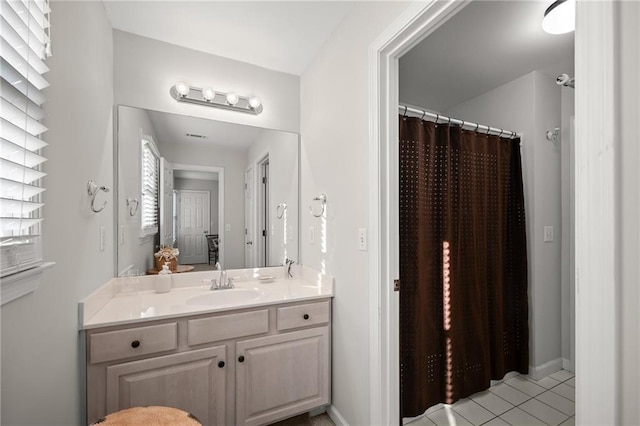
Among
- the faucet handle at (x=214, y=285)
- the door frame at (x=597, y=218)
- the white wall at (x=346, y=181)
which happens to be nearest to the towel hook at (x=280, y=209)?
the white wall at (x=346, y=181)

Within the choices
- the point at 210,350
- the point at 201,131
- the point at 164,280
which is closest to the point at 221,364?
the point at 210,350

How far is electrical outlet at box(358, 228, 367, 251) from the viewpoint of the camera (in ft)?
4.87

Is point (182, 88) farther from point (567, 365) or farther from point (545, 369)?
point (567, 365)

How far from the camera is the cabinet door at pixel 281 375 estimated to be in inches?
62.6

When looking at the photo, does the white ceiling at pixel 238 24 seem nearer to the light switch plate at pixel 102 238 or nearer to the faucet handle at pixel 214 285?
the light switch plate at pixel 102 238

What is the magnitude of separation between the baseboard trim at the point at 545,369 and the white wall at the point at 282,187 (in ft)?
6.80

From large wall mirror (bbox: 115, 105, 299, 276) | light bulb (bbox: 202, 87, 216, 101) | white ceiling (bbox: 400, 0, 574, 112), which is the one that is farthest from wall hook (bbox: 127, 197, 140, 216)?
white ceiling (bbox: 400, 0, 574, 112)

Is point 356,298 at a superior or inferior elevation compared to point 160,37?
inferior

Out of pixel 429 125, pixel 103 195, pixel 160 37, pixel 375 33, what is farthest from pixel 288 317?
pixel 160 37

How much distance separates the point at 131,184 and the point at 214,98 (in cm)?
82

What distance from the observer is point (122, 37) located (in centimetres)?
183

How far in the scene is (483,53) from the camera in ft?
6.71

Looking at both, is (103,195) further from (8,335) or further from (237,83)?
(237,83)

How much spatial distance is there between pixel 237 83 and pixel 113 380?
6.44 feet
